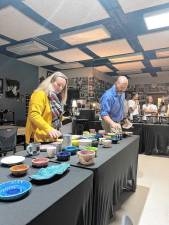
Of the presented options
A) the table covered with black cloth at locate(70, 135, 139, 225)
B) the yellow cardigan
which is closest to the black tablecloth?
the table covered with black cloth at locate(70, 135, 139, 225)

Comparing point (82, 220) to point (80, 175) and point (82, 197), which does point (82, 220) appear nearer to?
point (82, 197)

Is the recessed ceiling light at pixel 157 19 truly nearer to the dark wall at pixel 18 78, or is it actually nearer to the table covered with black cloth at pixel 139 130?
the table covered with black cloth at pixel 139 130

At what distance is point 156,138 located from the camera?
4797mm

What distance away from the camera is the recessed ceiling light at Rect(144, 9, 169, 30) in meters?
3.15

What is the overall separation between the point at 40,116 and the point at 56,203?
1.09 m

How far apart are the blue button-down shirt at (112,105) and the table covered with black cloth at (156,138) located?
7.52 ft

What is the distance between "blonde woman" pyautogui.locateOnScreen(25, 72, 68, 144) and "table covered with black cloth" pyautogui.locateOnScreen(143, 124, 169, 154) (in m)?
3.32

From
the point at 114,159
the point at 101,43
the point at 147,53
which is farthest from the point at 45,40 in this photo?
the point at 114,159

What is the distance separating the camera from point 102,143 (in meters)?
1.90

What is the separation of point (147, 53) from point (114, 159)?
15.3 feet

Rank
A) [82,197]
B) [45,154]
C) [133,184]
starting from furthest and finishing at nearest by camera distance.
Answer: [133,184] < [45,154] < [82,197]

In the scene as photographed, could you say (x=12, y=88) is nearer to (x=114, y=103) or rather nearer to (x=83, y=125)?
(x=83, y=125)

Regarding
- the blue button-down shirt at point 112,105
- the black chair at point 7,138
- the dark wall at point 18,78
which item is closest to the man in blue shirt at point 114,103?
the blue button-down shirt at point 112,105

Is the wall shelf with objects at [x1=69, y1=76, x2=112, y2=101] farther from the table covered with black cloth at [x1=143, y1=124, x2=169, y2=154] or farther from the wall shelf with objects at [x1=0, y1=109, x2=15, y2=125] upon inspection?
the table covered with black cloth at [x1=143, y1=124, x2=169, y2=154]
